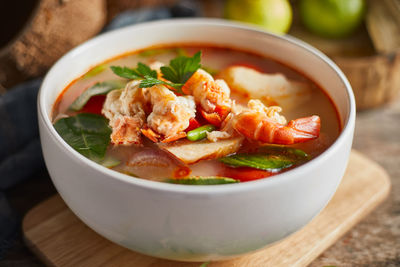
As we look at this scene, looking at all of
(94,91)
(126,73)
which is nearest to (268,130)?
(126,73)

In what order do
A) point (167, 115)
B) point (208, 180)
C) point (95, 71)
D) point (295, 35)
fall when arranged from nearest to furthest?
point (208, 180), point (167, 115), point (95, 71), point (295, 35)

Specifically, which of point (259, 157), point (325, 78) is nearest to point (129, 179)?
point (259, 157)

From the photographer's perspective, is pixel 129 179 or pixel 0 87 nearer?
pixel 129 179

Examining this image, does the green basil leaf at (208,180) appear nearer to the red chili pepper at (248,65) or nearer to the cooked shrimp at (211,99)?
the cooked shrimp at (211,99)

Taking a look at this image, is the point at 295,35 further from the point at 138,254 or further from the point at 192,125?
the point at 138,254

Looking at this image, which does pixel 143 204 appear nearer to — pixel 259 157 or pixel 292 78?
pixel 259 157

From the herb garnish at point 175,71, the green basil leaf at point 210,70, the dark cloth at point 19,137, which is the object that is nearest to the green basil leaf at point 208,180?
the herb garnish at point 175,71
